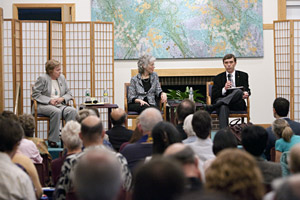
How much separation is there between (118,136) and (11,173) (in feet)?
7.03

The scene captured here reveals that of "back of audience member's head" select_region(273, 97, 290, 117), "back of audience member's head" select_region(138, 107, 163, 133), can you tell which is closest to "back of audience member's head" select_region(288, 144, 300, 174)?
"back of audience member's head" select_region(138, 107, 163, 133)

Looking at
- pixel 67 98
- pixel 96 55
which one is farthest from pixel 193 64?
pixel 67 98

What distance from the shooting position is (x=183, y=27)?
30.1ft

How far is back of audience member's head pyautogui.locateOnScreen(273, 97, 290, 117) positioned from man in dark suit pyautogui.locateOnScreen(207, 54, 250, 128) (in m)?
1.35

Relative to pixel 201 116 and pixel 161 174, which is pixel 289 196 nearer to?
pixel 161 174

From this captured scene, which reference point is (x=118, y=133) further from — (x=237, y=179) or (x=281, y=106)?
(x=237, y=179)

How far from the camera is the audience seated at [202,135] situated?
11.8 ft

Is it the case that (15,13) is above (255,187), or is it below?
above

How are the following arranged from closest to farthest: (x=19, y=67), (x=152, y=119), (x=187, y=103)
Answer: (x=152, y=119)
(x=187, y=103)
(x=19, y=67)

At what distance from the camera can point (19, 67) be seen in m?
7.73

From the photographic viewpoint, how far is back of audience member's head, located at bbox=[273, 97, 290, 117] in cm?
537

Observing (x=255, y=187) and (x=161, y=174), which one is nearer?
(x=161, y=174)

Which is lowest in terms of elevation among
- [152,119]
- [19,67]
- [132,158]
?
[132,158]

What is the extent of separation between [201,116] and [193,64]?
5602 millimetres
